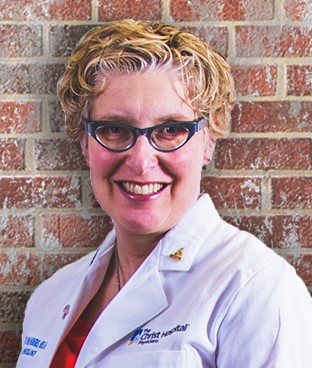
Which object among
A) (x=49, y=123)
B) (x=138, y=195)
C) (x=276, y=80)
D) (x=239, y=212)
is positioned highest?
(x=276, y=80)

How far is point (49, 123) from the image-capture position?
177cm

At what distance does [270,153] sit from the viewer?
5.74ft

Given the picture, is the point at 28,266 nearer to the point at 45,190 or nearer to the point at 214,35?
the point at 45,190

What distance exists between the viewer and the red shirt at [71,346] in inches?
61.8

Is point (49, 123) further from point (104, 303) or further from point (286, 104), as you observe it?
point (286, 104)

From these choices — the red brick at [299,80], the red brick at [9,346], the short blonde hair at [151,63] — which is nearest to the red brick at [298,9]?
the red brick at [299,80]

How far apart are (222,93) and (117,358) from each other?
608 millimetres

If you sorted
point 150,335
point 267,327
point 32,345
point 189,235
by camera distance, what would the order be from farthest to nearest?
point 32,345 < point 189,235 < point 150,335 < point 267,327

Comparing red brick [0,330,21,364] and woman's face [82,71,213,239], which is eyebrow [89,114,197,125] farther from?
red brick [0,330,21,364]

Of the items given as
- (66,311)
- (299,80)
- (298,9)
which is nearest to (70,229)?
(66,311)

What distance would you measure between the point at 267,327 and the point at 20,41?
3.22 ft

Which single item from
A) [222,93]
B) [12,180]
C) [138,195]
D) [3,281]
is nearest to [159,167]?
[138,195]

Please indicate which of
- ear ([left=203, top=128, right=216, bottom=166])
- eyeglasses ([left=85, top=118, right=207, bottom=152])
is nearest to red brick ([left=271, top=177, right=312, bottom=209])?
ear ([left=203, top=128, right=216, bottom=166])

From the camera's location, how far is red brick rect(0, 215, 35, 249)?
180cm
